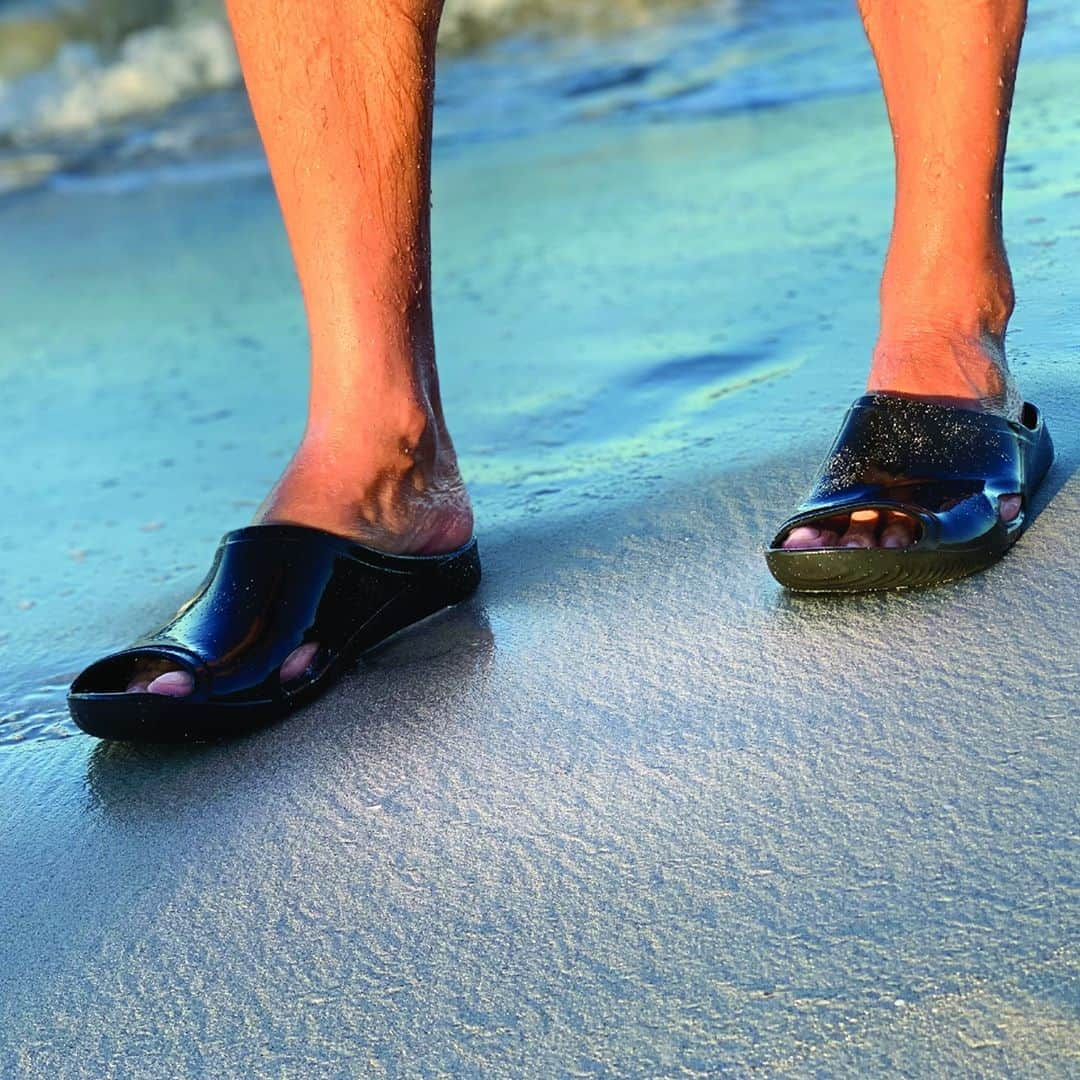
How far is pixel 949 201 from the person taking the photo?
1602mm

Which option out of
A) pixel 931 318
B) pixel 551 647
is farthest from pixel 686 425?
pixel 551 647

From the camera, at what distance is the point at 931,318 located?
5.30 feet

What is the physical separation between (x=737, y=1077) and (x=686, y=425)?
4.36ft

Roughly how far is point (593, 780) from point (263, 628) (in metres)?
0.42

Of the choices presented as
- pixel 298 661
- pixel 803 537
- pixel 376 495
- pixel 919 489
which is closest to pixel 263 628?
pixel 298 661

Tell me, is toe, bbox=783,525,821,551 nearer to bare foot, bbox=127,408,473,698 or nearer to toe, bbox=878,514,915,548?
toe, bbox=878,514,915,548

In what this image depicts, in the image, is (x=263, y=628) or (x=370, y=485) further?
(x=370, y=485)

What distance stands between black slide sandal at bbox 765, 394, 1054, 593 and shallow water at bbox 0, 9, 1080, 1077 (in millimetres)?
34

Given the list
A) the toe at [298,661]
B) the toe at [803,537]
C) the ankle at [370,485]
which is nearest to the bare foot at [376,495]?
the ankle at [370,485]

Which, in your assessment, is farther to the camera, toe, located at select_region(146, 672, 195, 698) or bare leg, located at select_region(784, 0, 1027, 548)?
bare leg, located at select_region(784, 0, 1027, 548)

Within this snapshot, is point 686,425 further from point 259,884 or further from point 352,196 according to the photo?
point 259,884

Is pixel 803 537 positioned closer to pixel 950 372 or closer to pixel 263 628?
pixel 950 372

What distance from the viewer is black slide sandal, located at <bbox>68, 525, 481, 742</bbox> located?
1.42 metres

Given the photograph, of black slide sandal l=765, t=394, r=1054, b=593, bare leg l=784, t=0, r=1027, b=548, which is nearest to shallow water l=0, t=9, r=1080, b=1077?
black slide sandal l=765, t=394, r=1054, b=593
